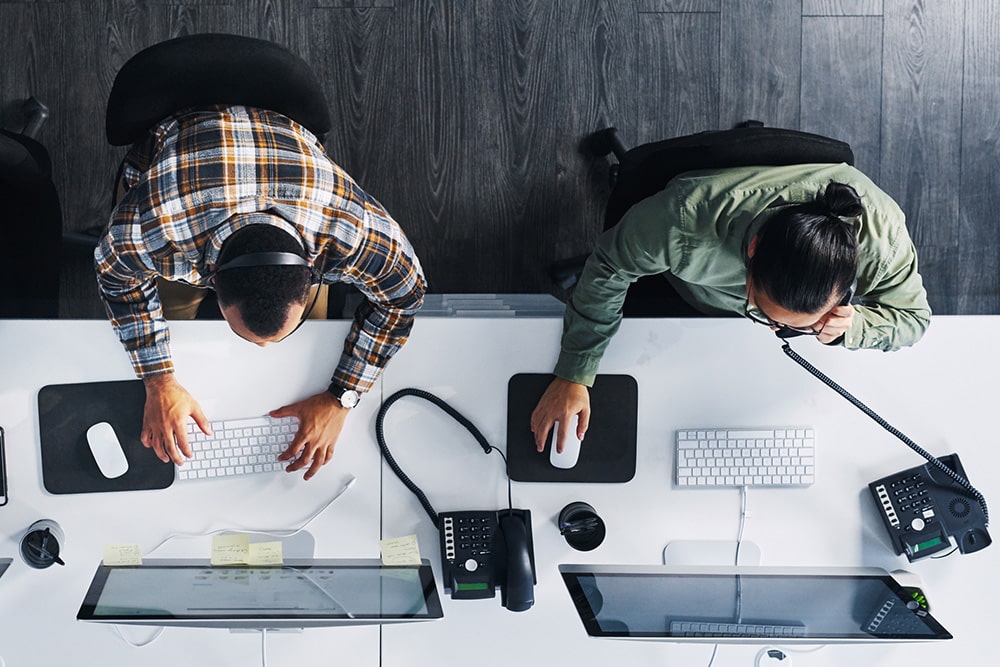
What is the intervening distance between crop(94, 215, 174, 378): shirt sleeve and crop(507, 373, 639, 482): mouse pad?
674 millimetres

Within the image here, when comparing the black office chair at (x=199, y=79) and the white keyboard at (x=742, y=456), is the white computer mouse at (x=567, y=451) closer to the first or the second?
the white keyboard at (x=742, y=456)

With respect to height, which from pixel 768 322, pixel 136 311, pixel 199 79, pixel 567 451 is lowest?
pixel 567 451

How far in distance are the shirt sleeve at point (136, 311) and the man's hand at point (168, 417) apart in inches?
1.1

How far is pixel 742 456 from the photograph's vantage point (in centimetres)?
153

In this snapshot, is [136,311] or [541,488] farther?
[541,488]

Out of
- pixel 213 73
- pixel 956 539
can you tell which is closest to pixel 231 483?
pixel 213 73

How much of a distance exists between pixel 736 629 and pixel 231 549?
92 centimetres

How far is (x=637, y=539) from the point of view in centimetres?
155

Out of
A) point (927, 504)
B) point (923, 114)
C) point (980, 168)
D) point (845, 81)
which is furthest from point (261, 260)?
point (980, 168)

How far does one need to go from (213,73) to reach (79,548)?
942mm

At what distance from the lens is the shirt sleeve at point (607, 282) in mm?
1354

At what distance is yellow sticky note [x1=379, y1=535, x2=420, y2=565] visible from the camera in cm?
147

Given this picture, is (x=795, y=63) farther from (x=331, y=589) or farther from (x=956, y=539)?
(x=331, y=589)

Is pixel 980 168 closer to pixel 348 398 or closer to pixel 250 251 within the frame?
pixel 348 398
